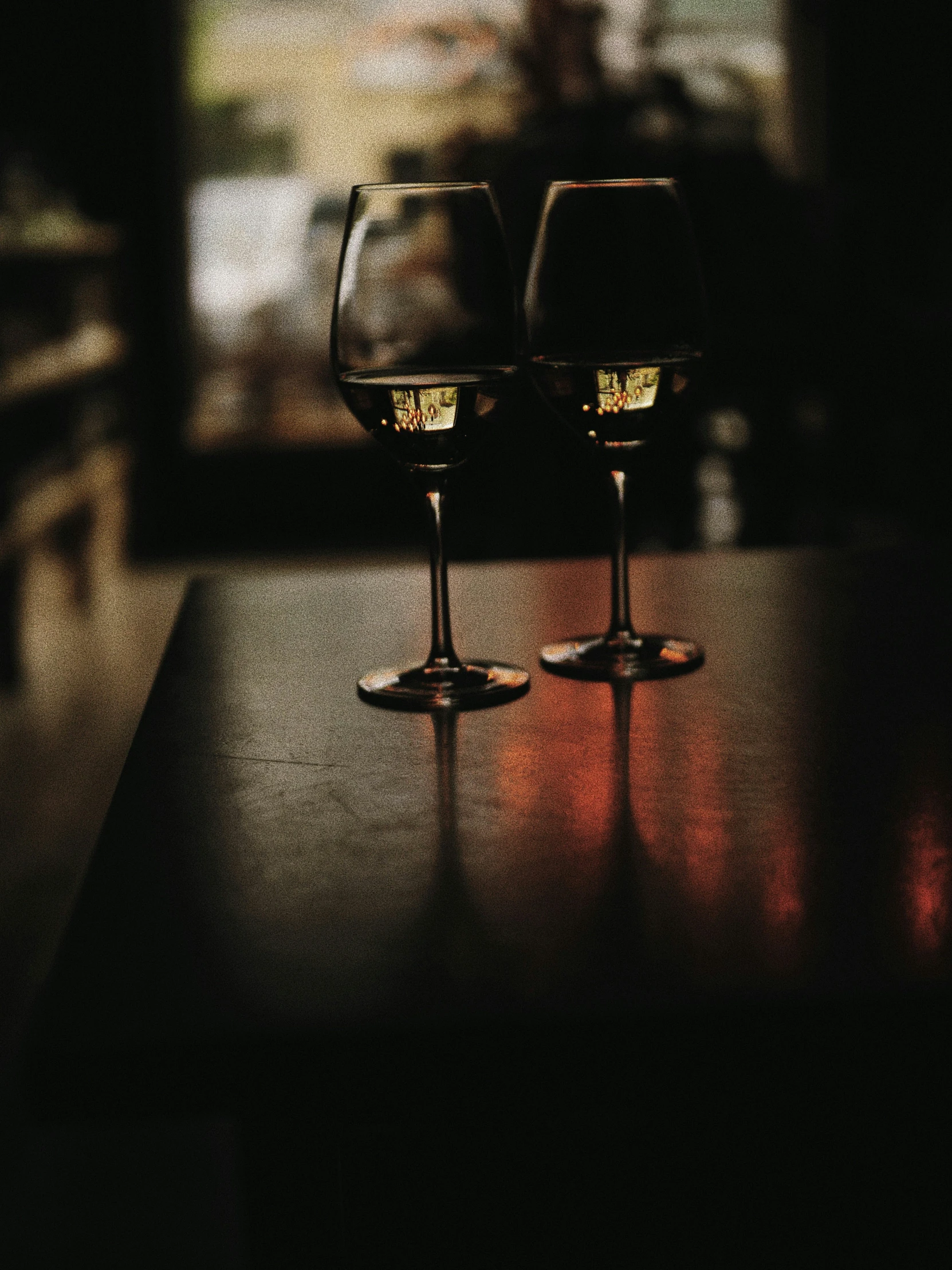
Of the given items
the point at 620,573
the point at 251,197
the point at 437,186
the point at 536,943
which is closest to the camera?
the point at 536,943

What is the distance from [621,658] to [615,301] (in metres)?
0.16

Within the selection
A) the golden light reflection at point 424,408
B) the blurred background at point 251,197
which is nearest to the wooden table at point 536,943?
the golden light reflection at point 424,408

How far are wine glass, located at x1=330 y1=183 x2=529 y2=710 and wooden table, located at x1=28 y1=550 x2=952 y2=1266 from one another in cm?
9

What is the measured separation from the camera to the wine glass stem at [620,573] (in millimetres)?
678

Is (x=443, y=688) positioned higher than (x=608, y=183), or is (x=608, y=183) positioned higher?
(x=608, y=183)

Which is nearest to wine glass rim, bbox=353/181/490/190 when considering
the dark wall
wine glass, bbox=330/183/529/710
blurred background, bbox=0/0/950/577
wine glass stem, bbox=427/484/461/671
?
wine glass, bbox=330/183/529/710

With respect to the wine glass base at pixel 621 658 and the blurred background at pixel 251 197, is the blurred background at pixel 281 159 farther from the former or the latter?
the wine glass base at pixel 621 658

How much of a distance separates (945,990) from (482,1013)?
4.5 inches

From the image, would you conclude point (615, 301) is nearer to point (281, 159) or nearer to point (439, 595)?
point (439, 595)

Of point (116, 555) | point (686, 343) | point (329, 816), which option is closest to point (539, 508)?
point (686, 343)

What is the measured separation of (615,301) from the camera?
24.6 inches

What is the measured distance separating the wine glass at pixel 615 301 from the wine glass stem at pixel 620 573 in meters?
0.05

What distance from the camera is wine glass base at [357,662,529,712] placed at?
611 millimetres

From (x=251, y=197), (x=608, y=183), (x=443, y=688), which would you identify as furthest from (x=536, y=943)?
(x=251, y=197)
